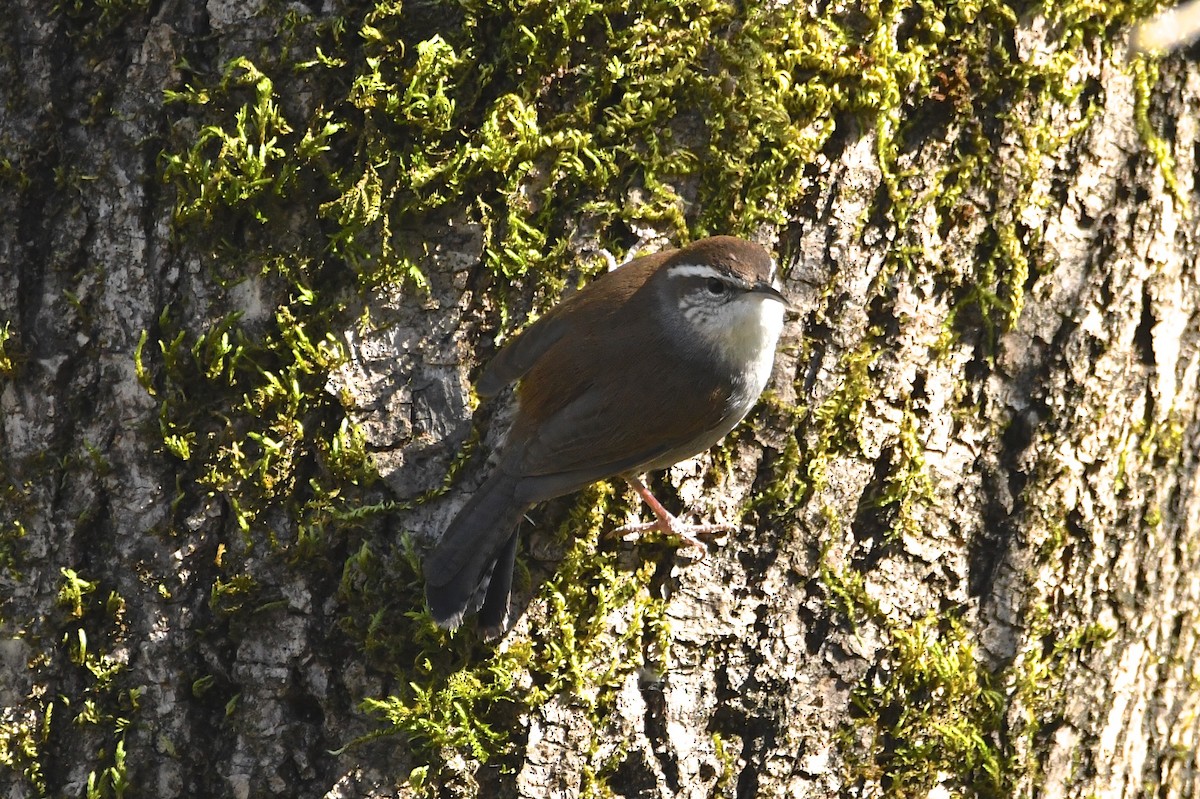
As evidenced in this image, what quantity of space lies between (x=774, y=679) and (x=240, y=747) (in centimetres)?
147

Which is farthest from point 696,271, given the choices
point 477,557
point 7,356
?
point 7,356

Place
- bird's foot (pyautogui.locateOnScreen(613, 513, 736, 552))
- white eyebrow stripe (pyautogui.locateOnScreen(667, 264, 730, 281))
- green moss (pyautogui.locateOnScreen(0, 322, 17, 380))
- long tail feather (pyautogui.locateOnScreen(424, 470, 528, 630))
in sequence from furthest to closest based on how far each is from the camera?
white eyebrow stripe (pyautogui.locateOnScreen(667, 264, 730, 281)), bird's foot (pyautogui.locateOnScreen(613, 513, 736, 552)), green moss (pyautogui.locateOnScreen(0, 322, 17, 380)), long tail feather (pyautogui.locateOnScreen(424, 470, 528, 630))

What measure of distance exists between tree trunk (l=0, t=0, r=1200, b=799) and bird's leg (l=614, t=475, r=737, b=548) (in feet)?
0.16

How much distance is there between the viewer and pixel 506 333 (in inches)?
123

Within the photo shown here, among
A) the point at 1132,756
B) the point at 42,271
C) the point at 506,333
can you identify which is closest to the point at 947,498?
the point at 1132,756

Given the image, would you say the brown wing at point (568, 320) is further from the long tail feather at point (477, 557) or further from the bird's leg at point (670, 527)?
the bird's leg at point (670, 527)

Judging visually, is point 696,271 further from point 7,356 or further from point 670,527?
point 7,356

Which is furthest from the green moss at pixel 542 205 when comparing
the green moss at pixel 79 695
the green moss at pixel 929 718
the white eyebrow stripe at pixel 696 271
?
the green moss at pixel 79 695

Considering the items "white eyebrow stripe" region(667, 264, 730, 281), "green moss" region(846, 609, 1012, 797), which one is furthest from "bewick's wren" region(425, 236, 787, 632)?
"green moss" region(846, 609, 1012, 797)

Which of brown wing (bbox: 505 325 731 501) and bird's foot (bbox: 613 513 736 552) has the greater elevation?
brown wing (bbox: 505 325 731 501)

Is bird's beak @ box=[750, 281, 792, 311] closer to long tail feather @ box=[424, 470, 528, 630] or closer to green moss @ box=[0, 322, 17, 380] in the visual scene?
long tail feather @ box=[424, 470, 528, 630]

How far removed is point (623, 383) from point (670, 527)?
538mm

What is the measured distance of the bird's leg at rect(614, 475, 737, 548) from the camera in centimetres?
303

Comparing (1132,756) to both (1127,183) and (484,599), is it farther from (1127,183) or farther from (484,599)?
(484,599)
